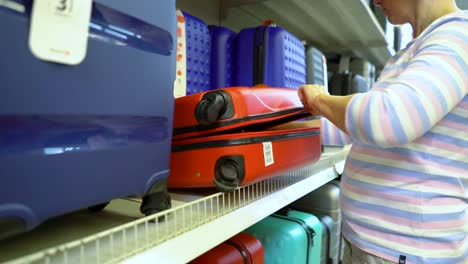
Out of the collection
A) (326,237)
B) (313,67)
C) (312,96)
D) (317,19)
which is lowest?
(326,237)

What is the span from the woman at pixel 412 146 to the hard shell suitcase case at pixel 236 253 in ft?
0.71

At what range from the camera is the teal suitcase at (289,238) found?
0.97 metres

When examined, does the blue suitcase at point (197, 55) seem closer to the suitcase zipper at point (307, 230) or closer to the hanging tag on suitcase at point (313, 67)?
the suitcase zipper at point (307, 230)

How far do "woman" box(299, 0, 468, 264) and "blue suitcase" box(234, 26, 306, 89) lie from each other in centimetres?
36

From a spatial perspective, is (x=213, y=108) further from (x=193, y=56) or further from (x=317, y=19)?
(x=317, y=19)

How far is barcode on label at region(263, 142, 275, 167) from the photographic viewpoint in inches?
25.5

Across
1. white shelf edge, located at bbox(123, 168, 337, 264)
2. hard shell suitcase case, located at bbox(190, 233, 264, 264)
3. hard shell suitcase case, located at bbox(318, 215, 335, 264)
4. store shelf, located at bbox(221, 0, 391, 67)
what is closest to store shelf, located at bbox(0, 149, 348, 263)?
white shelf edge, located at bbox(123, 168, 337, 264)

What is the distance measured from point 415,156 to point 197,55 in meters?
0.62

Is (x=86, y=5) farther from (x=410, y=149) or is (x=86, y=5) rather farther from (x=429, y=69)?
(x=410, y=149)

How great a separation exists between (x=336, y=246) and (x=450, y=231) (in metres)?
0.75

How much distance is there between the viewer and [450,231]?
0.67 metres

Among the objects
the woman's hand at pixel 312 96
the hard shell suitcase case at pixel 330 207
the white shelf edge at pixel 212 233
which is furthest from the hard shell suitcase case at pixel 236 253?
the hard shell suitcase case at pixel 330 207

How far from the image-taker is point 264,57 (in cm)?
111

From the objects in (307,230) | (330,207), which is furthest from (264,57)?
(330,207)
